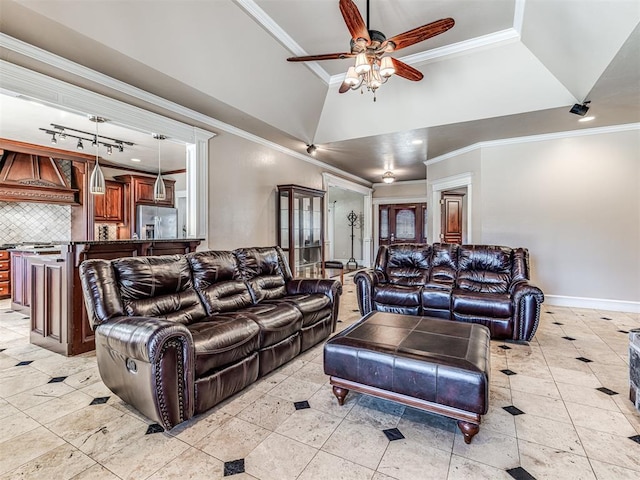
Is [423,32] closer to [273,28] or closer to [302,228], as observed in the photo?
[273,28]

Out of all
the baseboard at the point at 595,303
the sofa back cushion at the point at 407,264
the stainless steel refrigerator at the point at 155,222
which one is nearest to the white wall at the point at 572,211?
the baseboard at the point at 595,303

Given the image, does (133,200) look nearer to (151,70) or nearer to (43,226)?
(43,226)

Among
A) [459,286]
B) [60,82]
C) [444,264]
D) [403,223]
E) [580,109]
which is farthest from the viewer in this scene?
[403,223]

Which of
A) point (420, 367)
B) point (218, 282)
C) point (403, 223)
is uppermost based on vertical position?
point (403, 223)

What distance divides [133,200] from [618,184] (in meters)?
8.63

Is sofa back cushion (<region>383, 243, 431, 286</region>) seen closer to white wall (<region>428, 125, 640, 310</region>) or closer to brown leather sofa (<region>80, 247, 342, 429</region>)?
brown leather sofa (<region>80, 247, 342, 429</region>)

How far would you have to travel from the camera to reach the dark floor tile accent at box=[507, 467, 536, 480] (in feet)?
5.17

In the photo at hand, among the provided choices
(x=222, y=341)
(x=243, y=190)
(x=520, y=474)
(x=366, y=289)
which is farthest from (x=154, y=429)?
(x=243, y=190)

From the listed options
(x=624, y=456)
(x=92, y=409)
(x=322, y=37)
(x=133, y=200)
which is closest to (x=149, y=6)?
(x=322, y=37)

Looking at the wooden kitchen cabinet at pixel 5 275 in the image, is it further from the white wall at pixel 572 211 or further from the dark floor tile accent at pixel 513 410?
the white wall at pixel 572 211

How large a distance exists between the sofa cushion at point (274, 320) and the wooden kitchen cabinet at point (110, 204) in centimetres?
537

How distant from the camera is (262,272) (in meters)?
3.57

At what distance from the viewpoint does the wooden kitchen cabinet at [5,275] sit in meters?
5.45

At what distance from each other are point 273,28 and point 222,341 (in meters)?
3.11
